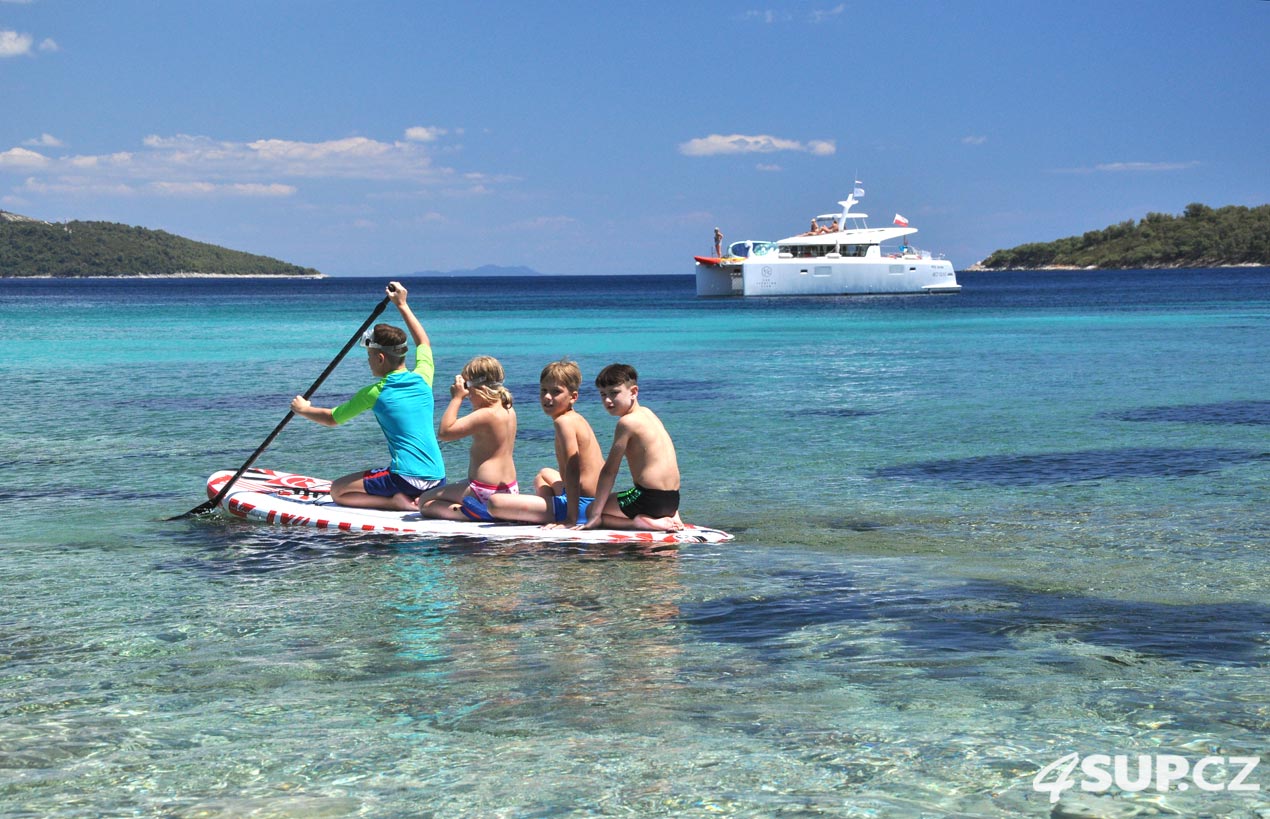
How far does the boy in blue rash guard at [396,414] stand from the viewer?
8.54 m

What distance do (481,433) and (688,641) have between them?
9.46 ft

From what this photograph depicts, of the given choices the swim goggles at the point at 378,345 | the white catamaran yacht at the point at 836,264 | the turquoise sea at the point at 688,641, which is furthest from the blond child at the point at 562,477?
the white catamaran yacht at the point at 836,264

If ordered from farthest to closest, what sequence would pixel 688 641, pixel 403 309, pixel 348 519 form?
pixel 348 519
pixel 403 309
pixel 688 641

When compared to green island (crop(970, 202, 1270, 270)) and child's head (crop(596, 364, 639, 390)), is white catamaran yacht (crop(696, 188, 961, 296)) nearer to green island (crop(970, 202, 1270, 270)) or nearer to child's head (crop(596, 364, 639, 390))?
child's head (crop(596, 364, 639, 390))

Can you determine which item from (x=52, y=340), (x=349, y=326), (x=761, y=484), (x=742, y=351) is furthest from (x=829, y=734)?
(x=349, y=326)

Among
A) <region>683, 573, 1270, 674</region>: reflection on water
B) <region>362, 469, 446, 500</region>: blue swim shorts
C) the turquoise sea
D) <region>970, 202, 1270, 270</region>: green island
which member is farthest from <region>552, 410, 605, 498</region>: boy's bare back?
<region>970, 202, 1270, 270</region>: green island

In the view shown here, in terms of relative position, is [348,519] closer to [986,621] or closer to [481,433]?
[481,433]

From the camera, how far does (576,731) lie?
504 centimetres

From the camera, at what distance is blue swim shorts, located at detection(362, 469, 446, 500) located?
30.1 feet

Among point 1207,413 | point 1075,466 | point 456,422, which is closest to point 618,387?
point 456,422

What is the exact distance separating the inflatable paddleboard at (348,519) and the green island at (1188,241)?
574 ft

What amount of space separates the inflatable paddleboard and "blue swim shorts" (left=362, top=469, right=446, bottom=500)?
16cm

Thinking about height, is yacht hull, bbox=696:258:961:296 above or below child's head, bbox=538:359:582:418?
above

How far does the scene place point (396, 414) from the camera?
28.7 feet
